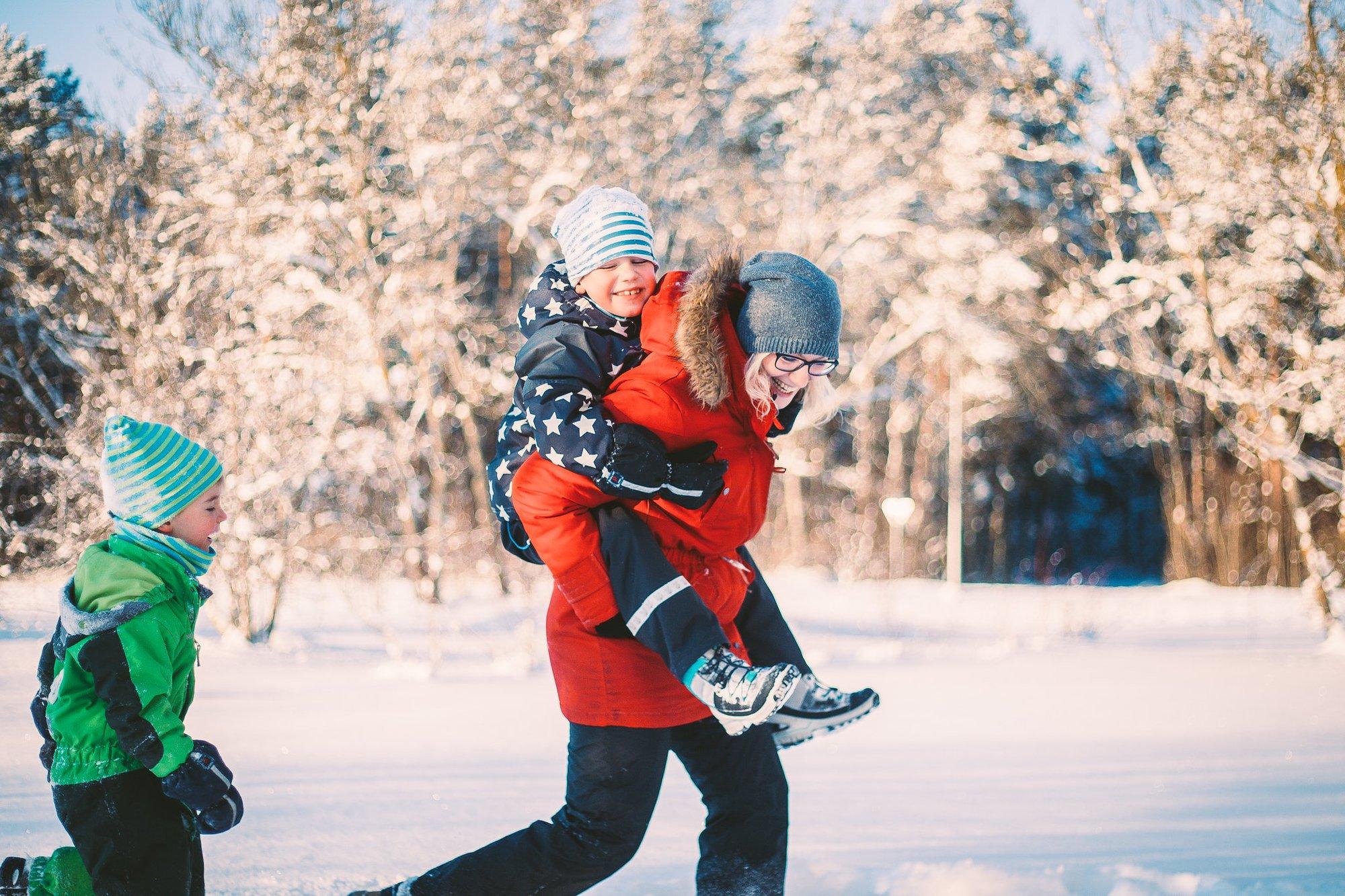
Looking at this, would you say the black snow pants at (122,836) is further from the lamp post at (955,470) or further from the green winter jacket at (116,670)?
the lamp post at (955,470)

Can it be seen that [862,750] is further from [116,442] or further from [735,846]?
[116,442]

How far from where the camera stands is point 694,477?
168 centimetres

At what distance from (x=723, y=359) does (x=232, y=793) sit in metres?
1.18

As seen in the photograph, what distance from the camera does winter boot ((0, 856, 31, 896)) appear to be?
6.28 ft

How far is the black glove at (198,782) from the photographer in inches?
66.1

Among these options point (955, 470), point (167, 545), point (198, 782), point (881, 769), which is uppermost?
point (955, 470)

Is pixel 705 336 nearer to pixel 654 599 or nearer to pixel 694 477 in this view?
pixel 694 477

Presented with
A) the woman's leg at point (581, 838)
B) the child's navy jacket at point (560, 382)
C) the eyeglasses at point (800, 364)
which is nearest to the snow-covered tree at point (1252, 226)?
the eyeglasses at point (800, 364)

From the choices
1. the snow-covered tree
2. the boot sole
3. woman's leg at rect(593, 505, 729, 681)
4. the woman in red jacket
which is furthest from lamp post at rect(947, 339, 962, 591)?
woman's leg at rect(593, 505, 729, 681)

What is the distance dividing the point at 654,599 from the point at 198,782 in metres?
0.85

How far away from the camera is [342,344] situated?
30.3 ft

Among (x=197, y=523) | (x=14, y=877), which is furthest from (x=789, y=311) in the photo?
(x=14, y=877)

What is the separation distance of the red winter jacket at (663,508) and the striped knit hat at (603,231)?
6.3 inches

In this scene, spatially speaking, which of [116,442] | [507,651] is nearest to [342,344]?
[507,651]
